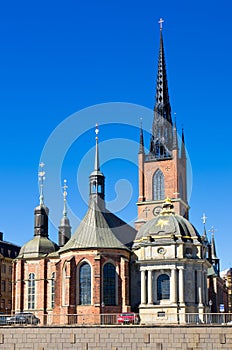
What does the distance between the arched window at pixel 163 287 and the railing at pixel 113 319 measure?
2.51 meters

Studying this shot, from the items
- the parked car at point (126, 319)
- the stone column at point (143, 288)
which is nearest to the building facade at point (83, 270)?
the stone column at point (143, 288)

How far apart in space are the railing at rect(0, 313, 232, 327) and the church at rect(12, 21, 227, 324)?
0.17 meters

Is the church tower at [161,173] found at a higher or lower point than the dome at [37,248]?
higher

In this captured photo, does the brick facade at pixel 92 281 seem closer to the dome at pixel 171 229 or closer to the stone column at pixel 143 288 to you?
the stone column at pixel 143 288

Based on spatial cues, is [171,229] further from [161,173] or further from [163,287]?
[161,173]

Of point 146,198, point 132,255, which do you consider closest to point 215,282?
point 146,198

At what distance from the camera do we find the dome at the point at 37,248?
281 feet

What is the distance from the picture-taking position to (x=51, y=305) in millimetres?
81938

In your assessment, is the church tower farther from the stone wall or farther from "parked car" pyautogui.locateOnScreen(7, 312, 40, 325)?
the stone wall

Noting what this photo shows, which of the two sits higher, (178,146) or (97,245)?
(178,146)

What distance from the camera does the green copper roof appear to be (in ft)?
245

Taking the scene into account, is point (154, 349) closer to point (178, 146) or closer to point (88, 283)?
point (88, 283)

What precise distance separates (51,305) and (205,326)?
3448 centimetres

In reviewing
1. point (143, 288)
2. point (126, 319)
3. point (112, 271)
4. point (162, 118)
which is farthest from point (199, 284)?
point (162, 118)
